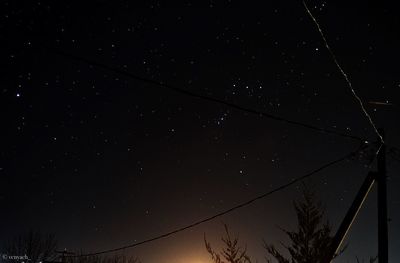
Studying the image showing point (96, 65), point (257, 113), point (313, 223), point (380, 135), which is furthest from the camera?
point (313, 223)

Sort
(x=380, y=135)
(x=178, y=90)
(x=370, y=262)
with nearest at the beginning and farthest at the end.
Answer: (x=178, y=90), (x=380, y=135), (x=370, y=262)

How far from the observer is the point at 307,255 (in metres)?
11.0

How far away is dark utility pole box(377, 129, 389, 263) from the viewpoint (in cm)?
850

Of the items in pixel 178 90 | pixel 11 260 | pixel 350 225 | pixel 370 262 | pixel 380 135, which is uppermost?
pixel 11 260

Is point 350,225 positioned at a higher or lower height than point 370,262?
higher

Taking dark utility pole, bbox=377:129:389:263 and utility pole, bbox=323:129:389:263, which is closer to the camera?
dark utility pole, bbox=377:129:389:263

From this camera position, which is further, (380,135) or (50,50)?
(380,135)

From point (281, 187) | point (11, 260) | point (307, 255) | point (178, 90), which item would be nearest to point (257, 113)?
point (178, 90)

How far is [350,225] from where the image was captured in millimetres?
9508

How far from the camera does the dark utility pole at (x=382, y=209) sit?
27.9ft

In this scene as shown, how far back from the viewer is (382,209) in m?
8.71

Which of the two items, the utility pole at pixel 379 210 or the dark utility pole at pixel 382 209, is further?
the utility pole at pixel 379 210

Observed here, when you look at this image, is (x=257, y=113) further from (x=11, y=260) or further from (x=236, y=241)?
(x=11, y=260)

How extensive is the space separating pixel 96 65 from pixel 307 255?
7015mm
